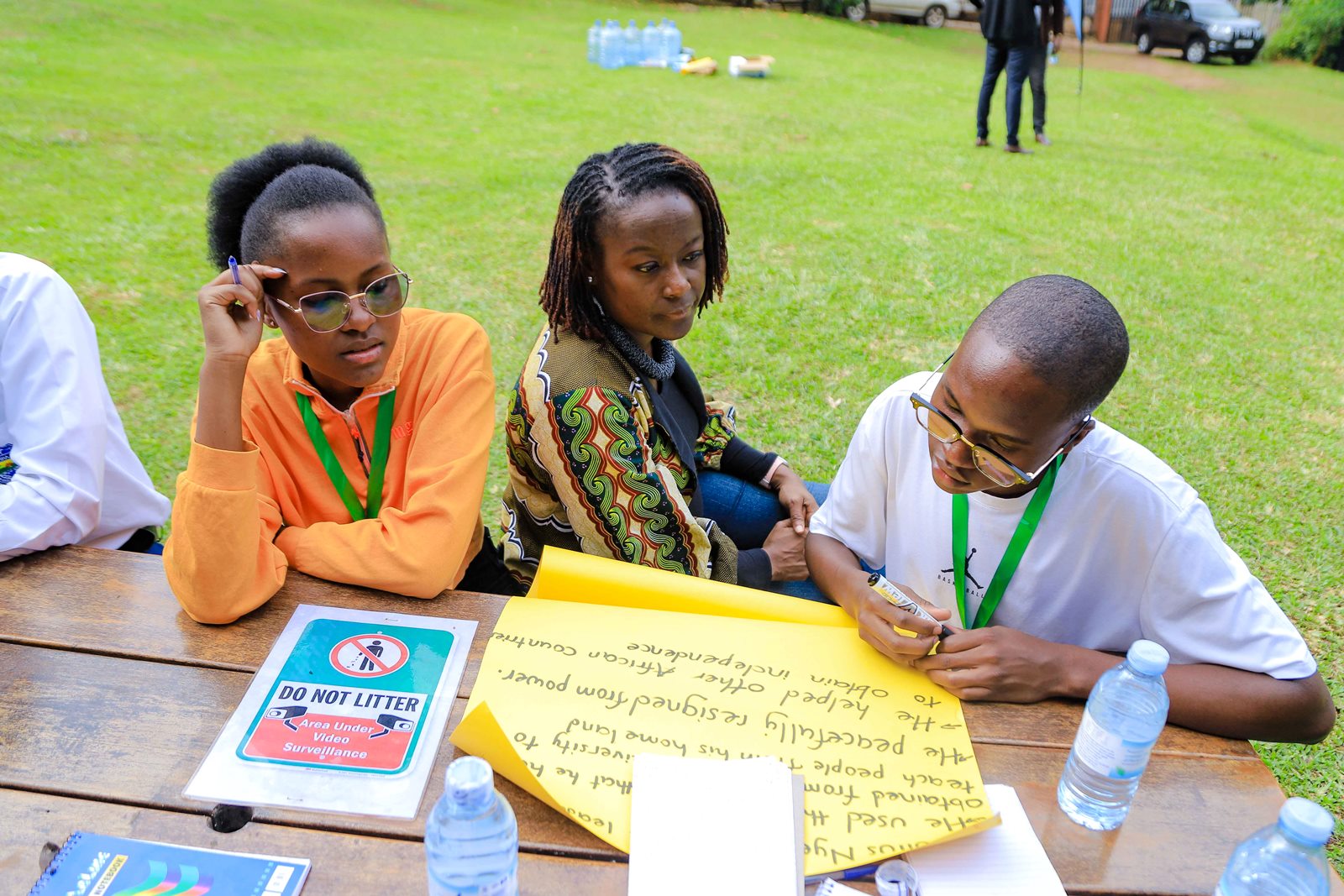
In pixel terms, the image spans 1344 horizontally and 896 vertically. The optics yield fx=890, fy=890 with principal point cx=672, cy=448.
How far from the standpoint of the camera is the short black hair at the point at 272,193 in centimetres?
196

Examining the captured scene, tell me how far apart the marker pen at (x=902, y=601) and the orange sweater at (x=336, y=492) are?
33.9 inches

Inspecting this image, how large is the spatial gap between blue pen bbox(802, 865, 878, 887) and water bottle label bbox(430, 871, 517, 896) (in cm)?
42

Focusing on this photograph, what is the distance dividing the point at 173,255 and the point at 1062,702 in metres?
5.87

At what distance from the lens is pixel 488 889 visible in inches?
43.3

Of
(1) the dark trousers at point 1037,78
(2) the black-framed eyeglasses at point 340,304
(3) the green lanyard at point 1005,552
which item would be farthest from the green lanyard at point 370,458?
(1) the dark trousers at point 1037,78

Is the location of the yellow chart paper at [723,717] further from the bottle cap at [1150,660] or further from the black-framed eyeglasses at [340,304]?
the black-framed eyeglasses at [340,304]

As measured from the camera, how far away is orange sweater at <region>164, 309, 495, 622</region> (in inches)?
65.8

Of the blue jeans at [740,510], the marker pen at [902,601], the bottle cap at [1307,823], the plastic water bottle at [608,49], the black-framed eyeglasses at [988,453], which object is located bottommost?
the blue jeans at [740,510]

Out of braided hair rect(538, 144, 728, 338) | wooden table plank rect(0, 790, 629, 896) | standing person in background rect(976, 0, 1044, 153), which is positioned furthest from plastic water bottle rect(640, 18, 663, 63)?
wooden table plank rect(0, 790, 629, 896)

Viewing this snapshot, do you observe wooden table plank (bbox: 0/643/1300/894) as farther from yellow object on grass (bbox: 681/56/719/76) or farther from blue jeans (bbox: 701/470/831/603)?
yellow object on grass (bbox: 681/56/719/76)

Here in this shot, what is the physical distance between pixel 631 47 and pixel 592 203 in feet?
41.6

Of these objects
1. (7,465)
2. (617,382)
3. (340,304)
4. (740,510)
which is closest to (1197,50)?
(740,510)

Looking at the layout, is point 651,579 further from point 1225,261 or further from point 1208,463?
point 1225,261

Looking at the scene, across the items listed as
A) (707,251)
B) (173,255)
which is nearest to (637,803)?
(707,251)
